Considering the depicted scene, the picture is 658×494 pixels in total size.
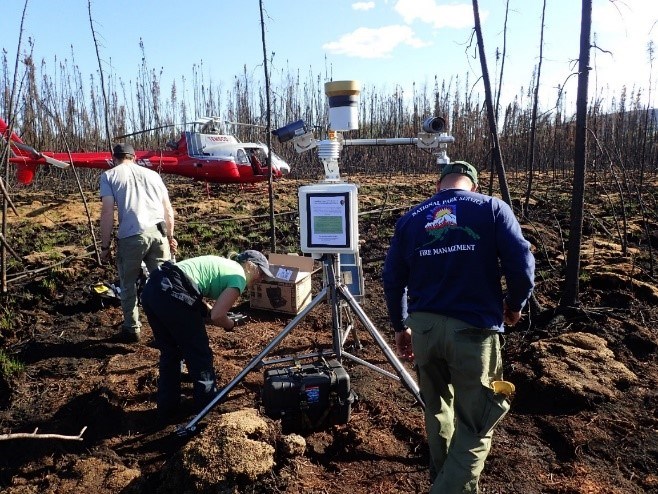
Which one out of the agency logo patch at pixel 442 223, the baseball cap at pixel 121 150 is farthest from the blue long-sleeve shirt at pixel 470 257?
the baseball cap at pixel 121 150

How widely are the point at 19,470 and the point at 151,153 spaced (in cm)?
1159

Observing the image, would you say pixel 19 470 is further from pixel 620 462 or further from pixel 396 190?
pixel 396 190

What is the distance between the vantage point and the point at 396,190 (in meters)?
14.2

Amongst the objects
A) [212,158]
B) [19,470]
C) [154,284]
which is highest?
[212,158]

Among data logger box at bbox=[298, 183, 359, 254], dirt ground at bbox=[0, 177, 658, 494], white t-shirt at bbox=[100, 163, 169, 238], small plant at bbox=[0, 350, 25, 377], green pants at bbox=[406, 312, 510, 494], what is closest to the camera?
green pants at bbox=[406, 312, 510, 494]

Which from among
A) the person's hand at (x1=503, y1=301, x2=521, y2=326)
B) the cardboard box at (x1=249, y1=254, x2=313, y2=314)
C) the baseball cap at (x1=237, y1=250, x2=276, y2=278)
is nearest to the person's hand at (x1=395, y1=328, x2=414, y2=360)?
the person's hand at (x1=503, y1=301, x2=521, y2=326)

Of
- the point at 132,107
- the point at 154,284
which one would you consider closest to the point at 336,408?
the point at 154,284

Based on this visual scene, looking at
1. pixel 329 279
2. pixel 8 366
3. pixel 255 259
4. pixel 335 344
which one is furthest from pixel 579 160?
pixel 8 366

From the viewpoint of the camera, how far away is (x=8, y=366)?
14.2 feet

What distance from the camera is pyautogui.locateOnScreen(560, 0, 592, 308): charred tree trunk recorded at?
14.5 ft

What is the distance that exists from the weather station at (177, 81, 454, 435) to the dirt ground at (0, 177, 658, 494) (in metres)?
0.16

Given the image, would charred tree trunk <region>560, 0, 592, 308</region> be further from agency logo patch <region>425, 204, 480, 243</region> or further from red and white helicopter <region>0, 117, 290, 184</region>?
red and white helicopter <region>0, 117, 290, 184</region>

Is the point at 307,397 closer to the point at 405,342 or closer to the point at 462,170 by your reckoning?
the point at 405,342

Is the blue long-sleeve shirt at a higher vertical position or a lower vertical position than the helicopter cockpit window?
lower
